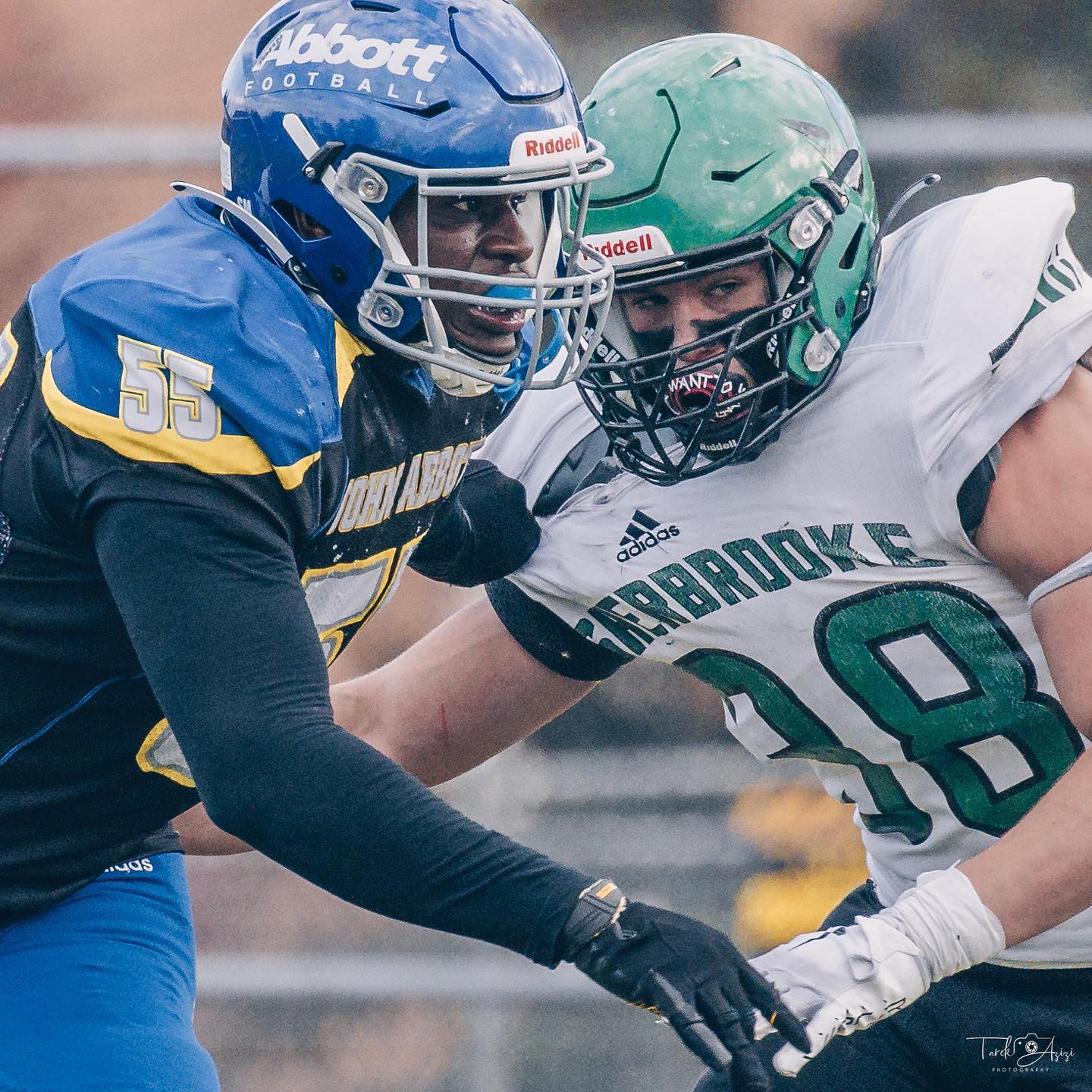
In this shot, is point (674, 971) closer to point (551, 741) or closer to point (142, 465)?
point (142, 465)

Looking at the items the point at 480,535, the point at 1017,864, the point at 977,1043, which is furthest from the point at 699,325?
the point at 977,1043

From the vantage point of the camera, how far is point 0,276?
13.3 ft

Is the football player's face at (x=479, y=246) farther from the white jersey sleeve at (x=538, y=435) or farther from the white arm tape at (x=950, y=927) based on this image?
the white arm tape at (x=950, y=927)

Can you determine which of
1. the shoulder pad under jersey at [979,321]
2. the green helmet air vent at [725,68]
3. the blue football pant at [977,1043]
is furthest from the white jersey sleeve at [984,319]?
the blue football pant at [977,1043]

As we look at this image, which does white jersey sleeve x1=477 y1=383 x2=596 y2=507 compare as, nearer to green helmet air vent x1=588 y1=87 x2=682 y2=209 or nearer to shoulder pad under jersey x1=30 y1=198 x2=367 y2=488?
green helmet air vent x1=588 y1=87 x2=682 y2=209

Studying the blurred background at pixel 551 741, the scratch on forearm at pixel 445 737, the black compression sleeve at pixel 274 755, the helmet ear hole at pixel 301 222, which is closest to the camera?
the black compression sleeve at pixel 274 755

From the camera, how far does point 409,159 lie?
1.55 metres

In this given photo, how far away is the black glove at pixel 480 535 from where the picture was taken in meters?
1.94

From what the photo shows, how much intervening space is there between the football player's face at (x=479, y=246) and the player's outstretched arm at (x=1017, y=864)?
1.63 feet

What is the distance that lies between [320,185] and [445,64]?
160 millimetres

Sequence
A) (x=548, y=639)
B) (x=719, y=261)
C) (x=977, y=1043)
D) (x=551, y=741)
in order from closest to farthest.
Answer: (x=719, y=261), (x=977, y=1043), (x=548, y=639), (x=551, y=741)

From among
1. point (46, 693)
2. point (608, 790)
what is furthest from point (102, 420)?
point (608, 790)

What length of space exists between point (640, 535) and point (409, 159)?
55cm

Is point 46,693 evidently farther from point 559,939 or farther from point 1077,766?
point 1077,766
